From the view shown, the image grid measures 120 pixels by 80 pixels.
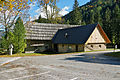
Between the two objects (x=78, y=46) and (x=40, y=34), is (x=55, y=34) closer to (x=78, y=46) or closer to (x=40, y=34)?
(x=40, y=34)

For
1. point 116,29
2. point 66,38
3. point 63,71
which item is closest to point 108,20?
point 116,29

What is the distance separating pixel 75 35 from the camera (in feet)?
95.8

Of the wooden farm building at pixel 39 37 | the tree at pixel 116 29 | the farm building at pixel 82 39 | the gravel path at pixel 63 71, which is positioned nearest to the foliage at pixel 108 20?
the tree at pixel 116 29

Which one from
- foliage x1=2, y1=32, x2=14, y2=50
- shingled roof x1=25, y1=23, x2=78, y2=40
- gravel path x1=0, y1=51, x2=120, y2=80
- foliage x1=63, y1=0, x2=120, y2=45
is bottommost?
gravel path x1=0, y1=51, x2=120, y2=80

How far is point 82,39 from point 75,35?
318 centimetres

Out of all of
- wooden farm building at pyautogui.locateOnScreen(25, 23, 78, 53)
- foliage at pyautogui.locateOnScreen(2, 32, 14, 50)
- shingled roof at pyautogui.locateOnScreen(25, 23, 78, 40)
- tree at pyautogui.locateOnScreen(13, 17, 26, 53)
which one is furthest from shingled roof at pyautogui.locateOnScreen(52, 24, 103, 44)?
foliage at pyautogui.locateOnScreen(2, 32, 14, 50)

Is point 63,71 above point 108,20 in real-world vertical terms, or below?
below

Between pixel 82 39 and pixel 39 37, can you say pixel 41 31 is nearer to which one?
pixel 39 37

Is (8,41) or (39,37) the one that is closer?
(8,41)

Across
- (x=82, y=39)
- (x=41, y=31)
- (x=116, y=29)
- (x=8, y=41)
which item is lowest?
(x=8, y=41)

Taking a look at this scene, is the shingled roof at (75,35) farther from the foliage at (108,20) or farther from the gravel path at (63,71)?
the gravel path at (63,71)

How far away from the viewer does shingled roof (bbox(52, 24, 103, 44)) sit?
26.7 m

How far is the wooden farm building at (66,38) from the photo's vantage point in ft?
89.0

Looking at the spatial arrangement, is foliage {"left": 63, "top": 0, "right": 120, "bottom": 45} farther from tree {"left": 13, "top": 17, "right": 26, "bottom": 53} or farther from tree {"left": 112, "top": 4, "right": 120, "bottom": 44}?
tree {"left": 13, "top": 17, "right": 26, "bottom": 53}
